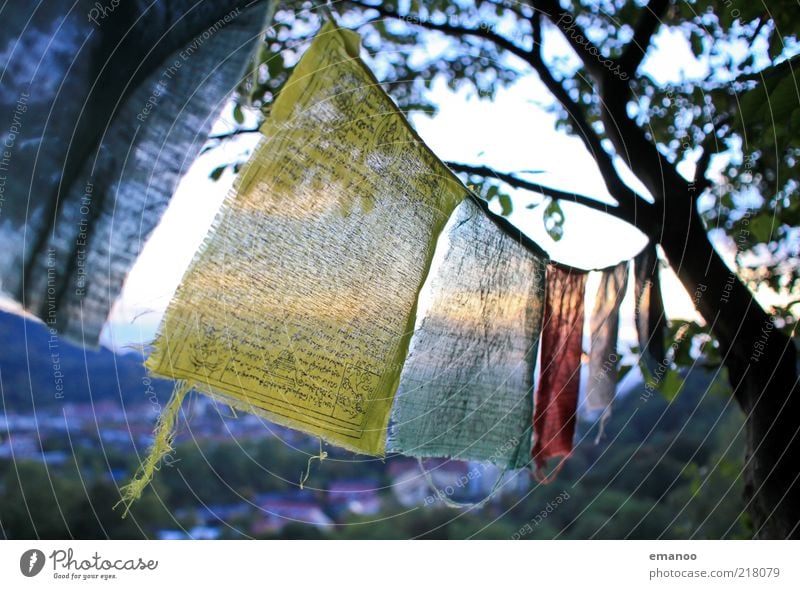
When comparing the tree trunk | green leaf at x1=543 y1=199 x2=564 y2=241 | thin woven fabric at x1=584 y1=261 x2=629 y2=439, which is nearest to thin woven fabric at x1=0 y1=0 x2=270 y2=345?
green leaf at x1=543 y1=199 x2=564 y2=241

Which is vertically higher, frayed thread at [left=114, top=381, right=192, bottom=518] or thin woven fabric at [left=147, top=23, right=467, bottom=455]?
thin woven fabric at [left=147, top=23, right=467, bottom=455]

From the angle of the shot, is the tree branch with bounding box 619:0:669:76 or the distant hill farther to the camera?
the tree branch with bounding box 619:0:669:76

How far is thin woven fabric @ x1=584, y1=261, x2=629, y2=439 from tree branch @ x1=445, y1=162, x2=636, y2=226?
76 mm

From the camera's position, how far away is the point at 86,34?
0.68 meters

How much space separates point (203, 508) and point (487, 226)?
48 cm

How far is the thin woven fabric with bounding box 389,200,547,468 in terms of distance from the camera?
0.83 metres

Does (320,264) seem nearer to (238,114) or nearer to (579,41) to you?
(238,114)

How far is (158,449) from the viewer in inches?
29.9

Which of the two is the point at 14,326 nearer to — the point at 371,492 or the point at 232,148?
the point at 232,148

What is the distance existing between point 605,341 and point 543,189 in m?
0.23

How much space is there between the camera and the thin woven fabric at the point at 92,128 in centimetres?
68
